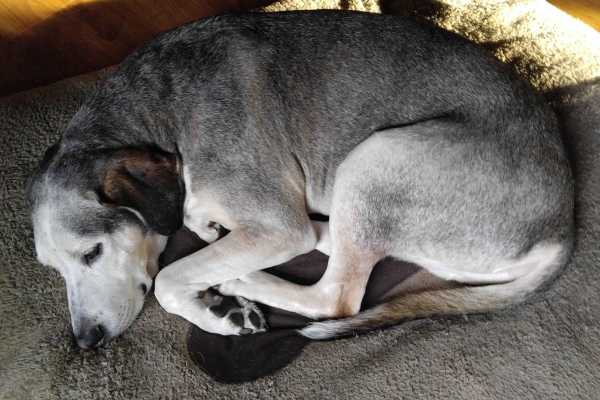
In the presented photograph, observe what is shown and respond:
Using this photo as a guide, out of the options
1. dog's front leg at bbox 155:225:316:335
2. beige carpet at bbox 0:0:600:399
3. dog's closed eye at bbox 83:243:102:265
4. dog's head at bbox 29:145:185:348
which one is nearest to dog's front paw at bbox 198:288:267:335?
dog's front leg at bbox 155:225:316:335

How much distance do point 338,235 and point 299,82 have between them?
2.36ft

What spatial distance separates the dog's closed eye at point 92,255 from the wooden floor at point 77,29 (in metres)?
1.85

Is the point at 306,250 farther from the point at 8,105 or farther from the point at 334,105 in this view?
the point at 8,105

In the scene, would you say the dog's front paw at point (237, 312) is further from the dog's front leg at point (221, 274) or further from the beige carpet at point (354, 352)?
the beige carpet at point (354, 352)

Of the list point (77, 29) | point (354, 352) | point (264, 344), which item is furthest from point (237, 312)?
point (77, 29)

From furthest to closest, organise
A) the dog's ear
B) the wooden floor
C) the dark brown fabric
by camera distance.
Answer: the wooden floor
the dark brown fabric
the dog's ear

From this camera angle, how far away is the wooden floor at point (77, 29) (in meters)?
3.84

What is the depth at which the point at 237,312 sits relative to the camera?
280cm

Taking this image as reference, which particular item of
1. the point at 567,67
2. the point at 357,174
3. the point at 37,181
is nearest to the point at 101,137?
the point at 37,181

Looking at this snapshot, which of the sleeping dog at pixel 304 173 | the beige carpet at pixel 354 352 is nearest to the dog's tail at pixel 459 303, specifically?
the sleeping dog at pixel 304 173

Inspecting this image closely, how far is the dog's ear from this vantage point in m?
2.45

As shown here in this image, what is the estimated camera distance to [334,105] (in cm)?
270

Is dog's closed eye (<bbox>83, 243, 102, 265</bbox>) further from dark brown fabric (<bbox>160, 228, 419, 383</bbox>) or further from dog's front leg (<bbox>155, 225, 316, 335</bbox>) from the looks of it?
dark brown fabric (<bbox>160, 228, 419, 383</bbox>)

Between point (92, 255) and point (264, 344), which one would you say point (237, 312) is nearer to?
point (264, 344)
